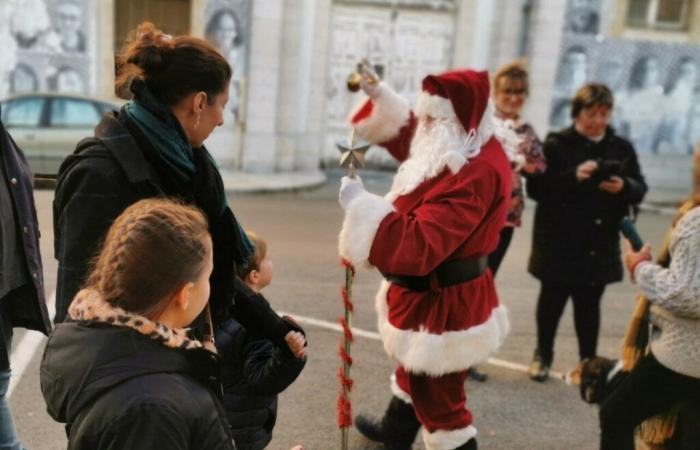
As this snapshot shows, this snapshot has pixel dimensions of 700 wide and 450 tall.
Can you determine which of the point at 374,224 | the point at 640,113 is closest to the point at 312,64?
the point at 640,113

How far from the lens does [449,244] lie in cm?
268

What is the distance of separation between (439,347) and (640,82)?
1341 cm

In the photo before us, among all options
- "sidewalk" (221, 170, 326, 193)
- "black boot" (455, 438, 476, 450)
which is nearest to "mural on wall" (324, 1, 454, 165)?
"sidewalk" (221, 170, 326, 193)

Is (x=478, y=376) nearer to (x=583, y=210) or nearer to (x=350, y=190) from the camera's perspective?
(x=583, y=210)

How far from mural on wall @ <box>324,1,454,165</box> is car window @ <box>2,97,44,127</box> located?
19.1ft

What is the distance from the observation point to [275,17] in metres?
13.2

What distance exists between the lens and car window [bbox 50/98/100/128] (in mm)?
10219

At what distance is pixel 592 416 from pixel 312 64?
35.5ft

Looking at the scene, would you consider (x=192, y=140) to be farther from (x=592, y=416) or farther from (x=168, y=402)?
(x=592, y=416)

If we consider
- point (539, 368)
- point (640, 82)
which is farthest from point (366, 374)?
point (640, 82)

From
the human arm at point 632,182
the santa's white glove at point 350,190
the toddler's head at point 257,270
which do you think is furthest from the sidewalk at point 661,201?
the toddler's head at point 257,270

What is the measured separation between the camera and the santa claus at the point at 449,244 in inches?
107

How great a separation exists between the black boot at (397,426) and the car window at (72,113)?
8097 millimetres

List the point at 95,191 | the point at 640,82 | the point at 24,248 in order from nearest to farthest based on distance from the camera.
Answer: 1. the point at 95,191
2. the point at 24,248
3. the point at 640,82
